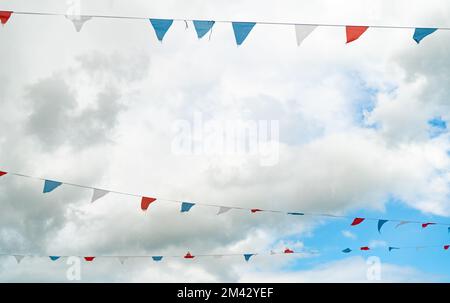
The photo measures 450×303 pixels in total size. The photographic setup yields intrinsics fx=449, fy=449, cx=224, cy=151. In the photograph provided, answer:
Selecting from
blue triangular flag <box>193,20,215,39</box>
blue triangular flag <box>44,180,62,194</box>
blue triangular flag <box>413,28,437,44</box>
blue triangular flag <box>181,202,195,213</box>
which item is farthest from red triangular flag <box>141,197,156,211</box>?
blue triangular flag <box>413,28,437,44</box>

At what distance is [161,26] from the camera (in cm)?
630

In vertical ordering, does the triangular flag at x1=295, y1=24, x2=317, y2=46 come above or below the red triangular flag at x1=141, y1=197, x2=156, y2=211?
above

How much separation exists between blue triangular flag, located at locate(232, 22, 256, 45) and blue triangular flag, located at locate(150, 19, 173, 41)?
0.91 metres

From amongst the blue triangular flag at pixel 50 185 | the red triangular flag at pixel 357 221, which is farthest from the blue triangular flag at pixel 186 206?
the red triangular flag at pixel 357 221

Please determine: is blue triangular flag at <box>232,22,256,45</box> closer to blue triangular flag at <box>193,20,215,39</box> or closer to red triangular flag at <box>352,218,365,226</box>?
blue triangular flag at <box>193,20,215,39</box>

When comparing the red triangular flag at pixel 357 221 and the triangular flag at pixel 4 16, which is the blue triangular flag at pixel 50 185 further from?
the red triangular flag at pixel 357 221

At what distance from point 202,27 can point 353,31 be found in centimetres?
211

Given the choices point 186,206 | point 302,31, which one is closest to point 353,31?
point 302,31

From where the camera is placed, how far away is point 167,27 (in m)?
6.31

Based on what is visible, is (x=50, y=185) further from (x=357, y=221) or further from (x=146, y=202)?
(x=357, y=221)

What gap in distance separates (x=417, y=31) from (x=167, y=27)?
3471 mm

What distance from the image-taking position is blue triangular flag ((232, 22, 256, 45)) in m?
6.31

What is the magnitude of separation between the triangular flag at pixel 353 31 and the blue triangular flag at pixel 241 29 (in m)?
1.32
